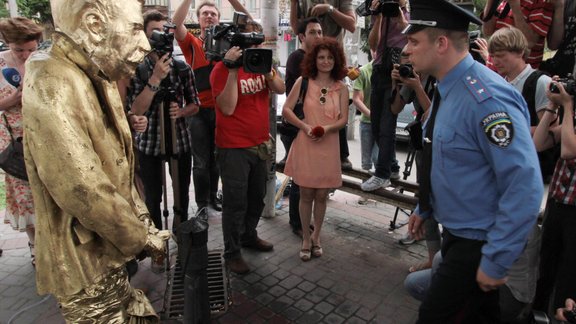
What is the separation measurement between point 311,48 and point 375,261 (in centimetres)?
224

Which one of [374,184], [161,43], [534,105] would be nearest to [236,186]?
[161,43]

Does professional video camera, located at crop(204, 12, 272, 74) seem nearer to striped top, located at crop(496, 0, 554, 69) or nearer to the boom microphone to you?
the boom microphone

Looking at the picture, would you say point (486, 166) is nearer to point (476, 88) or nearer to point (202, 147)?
point (476, 88)

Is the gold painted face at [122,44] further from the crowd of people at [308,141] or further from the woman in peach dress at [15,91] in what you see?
the woman in peach dress at [15,91]

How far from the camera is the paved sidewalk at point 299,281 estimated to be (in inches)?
128

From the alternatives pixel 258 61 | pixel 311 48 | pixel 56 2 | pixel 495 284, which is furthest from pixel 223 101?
pixel 495 284

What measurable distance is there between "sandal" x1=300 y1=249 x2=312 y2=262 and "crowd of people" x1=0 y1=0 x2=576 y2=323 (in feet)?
0.08

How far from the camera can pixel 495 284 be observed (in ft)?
5.91

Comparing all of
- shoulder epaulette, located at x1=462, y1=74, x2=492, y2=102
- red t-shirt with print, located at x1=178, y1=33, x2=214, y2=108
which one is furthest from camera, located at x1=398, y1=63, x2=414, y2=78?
red t-shirt with print, located at x1=178, y1=33, x2=214, y2=108

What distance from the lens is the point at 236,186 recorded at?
12.2 ft

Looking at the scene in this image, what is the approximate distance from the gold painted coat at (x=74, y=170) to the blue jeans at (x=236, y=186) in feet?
6.72

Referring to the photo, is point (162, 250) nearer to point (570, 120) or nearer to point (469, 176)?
point (469, 176)

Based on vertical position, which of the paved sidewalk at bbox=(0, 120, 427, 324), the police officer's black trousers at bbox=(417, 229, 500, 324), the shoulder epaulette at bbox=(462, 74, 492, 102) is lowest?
the paved sidewalk at bbox=(0, 120, 427, 324)

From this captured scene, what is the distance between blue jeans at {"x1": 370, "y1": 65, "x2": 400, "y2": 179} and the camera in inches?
167
